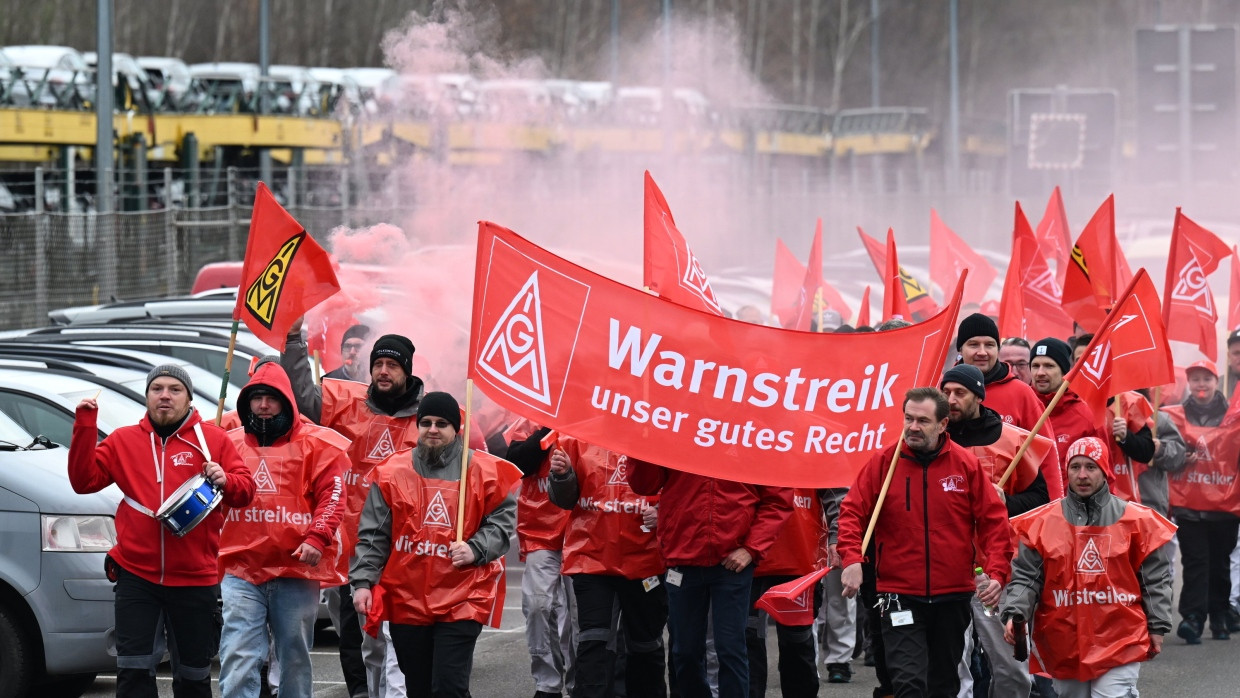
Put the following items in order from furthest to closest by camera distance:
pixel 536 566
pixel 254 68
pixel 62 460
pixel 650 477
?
pixel 254 68 → pixel 536 566 → pixel 62 460 → pixel 650 477

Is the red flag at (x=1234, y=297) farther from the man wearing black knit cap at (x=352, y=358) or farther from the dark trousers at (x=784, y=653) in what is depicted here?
the man wearing black knit cap at (x=352, y=358)

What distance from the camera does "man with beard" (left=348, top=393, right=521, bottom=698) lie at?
730cm

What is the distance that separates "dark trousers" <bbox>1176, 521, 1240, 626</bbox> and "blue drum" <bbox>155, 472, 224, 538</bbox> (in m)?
6.36

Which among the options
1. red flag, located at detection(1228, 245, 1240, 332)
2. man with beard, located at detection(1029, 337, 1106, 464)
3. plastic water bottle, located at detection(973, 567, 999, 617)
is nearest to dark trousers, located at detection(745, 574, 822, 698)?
plastic water bottle, located at detection(973, 567, 999, 617)

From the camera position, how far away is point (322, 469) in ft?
26.5

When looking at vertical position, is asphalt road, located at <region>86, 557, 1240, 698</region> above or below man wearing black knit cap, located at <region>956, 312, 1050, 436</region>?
below

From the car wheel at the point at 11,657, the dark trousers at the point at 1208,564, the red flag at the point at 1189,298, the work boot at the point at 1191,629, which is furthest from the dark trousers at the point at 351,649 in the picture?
the red flag at the point at 1189,298

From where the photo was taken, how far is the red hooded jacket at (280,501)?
7988 mm

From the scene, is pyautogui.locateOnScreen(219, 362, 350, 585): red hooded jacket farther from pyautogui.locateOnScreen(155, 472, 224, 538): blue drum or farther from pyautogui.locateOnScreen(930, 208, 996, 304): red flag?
pyautogui.locateOnScreen(930, 208, 996, 304): red flag

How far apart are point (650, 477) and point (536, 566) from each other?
1.63 metres

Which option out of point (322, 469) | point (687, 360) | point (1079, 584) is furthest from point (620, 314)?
point (1079, 584)

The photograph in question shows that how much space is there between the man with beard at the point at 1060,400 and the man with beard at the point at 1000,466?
0.89 m

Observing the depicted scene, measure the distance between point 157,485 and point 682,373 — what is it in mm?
2180

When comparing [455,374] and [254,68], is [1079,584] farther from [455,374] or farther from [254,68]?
[254,68]
